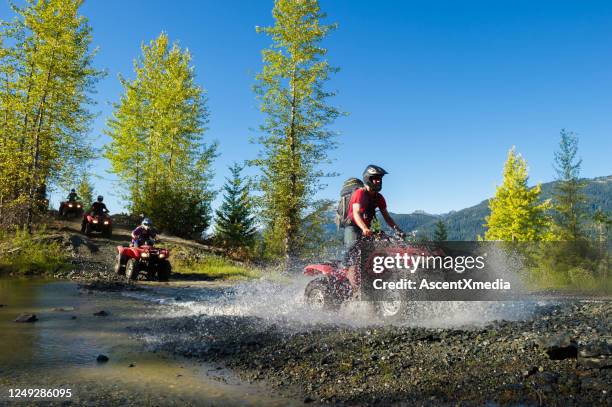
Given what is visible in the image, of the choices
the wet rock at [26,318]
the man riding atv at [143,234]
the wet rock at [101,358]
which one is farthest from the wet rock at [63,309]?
the man riding atv at [143,234]

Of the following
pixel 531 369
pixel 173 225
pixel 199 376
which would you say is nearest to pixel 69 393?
pixel 199 376

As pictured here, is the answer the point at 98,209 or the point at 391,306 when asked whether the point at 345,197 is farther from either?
the point at 98,209

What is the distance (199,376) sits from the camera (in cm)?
529

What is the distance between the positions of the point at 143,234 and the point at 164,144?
20015 millimetres

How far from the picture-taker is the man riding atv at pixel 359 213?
817 cm

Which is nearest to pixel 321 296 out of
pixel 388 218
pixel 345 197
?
pixel 345 197

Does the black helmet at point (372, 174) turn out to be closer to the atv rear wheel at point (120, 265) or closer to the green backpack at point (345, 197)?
the green backpack at point (345, 197)

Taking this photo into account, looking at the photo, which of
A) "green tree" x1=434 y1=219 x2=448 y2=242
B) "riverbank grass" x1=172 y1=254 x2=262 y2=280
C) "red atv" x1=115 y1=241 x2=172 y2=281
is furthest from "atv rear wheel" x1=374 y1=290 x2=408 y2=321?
"green tree" x1=434 y1=219 x2=448 y2=242

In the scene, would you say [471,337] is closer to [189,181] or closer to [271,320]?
[271,320]

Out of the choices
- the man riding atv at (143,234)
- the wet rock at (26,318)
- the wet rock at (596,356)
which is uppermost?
the man riding atv at (143,234)

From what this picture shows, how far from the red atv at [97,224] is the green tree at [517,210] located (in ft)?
116

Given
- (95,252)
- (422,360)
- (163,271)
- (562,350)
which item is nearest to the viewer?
(562,350)

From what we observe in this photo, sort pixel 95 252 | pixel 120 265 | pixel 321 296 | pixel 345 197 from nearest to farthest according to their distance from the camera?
pixel 321 296
pixel 345 197
pixel 120 265
pixel 95 252

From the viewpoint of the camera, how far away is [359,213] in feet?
26.6
